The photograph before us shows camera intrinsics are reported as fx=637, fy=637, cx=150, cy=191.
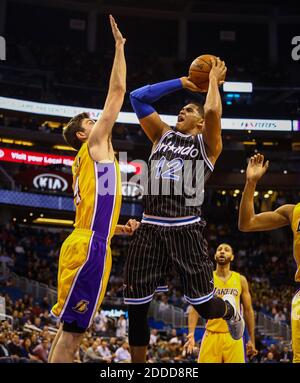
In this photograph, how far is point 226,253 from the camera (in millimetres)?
8188

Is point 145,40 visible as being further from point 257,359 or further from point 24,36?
point 257,359

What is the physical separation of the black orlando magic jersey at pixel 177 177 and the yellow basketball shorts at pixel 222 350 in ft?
9.08

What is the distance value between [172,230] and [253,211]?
89 cm

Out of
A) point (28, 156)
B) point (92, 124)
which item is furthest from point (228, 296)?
point (28, 156)

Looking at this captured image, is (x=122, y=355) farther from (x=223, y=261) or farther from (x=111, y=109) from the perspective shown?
(x=111, y=109)

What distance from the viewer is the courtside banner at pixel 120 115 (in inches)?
1076

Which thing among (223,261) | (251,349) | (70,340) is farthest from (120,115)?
(70,340)

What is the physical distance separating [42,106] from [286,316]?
13.7 metres

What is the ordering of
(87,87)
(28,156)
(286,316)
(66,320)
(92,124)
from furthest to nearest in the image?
(87,87), (28,156), (286,316), (92,124), (66,320)

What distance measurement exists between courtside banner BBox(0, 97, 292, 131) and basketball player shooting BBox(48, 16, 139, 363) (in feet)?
71.6

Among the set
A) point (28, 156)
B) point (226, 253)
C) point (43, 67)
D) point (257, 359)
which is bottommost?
point (257, 359)

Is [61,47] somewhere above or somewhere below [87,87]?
above

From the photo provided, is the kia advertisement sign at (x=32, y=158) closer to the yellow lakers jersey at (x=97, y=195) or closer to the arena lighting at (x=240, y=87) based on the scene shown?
the arena lighting at (x=240, y=87)

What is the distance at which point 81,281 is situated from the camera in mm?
4926
